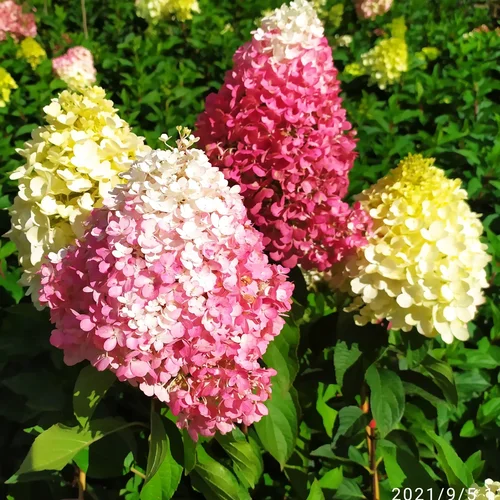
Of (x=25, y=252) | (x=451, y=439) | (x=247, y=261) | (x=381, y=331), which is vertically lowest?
(x=451, y=439)

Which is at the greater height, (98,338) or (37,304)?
(98,338)

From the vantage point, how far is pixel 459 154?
2.71 m

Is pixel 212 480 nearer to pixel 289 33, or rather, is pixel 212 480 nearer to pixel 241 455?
pixel 241 455

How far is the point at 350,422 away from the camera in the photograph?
150cm

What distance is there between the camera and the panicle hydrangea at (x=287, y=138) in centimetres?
127

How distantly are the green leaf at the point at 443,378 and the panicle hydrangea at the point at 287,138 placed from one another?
1.36ft

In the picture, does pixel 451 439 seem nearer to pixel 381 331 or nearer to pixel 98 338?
pixel 381 331

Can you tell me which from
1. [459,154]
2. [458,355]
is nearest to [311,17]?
[458,355]

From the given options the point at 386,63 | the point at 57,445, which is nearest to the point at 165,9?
the point at 386,63

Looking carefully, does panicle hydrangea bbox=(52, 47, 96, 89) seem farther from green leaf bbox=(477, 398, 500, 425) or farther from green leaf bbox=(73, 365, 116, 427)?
green leaf bbox=(477, 398, 500, 425)

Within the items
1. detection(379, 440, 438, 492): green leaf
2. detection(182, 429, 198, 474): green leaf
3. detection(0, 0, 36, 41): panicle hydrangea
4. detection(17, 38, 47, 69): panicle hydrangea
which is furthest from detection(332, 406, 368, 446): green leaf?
detection(0, 0, 36, 41): panicle hydrangea

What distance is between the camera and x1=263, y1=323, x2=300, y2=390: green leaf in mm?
1207

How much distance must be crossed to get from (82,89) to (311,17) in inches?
22.3

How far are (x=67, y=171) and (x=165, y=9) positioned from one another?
10.6ft
